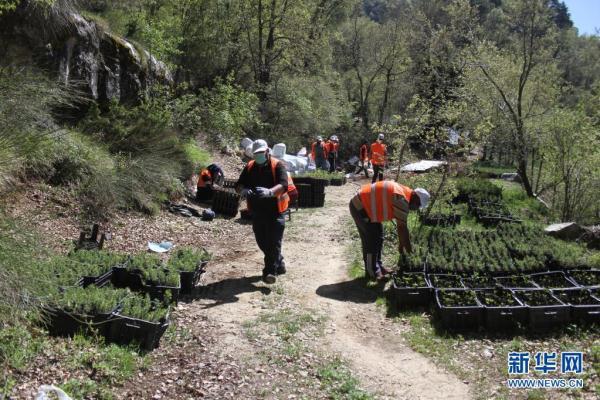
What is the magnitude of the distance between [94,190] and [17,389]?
223 inches

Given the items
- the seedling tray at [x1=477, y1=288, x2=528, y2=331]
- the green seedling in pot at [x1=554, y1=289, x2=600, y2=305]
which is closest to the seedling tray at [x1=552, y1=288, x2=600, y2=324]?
the green seedling in pot at [x1=554, y1=289, x2=600, y2=305]

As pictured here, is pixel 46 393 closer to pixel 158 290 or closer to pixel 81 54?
pixel 158 290

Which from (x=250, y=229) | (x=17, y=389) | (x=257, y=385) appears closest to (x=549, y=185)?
(x=250, y=229)

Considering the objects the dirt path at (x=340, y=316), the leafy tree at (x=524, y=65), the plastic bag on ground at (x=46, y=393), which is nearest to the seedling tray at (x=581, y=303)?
the dirt path at (x=340, y=316)

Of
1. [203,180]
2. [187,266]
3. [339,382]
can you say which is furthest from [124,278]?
[203,180]

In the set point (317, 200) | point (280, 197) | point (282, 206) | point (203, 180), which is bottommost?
point (317, 200)

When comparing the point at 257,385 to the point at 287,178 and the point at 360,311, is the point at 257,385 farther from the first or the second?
the point at 287,178

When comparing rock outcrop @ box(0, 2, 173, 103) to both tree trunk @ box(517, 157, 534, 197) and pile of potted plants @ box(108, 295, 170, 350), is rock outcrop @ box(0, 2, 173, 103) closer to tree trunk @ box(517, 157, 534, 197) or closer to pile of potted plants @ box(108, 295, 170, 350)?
pile of potted plants @ box(108, 295, 170, 350)

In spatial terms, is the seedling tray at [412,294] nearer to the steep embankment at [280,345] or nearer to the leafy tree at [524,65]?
the steep embankment at [280,345]

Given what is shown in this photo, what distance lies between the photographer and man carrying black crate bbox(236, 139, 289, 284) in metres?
7.11

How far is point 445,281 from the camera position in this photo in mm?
6906

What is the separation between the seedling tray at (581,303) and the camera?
20.0ft

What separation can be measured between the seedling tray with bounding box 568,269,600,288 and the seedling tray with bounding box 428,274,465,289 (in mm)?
1476

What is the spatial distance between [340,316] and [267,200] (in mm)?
1758
